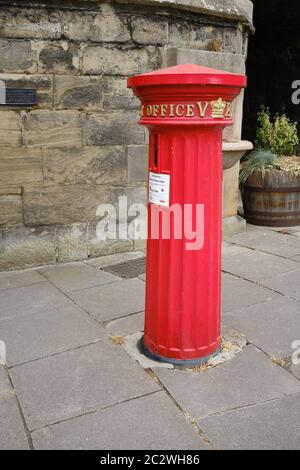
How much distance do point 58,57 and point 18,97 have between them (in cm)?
52

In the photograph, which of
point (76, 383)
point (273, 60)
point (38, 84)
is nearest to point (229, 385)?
point (76, 383)

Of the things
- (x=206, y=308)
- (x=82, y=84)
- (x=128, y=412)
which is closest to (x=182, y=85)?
(x=206, y=308)

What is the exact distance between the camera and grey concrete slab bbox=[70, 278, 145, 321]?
11.9 feet

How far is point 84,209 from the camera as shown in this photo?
4793mm

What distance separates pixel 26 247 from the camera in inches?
181

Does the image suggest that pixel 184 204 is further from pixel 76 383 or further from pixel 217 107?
pixel 76 383

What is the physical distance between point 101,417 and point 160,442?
0.33 m

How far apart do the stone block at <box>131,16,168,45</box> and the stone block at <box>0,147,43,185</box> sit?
1432 millimetres

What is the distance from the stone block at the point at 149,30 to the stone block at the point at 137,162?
1.00 meters

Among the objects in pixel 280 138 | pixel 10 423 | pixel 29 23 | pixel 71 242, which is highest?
pixel 29 23

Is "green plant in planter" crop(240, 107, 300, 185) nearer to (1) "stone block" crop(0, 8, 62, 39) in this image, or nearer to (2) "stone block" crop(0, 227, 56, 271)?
(2) "stone block" crop(0, 227, 56, 271)

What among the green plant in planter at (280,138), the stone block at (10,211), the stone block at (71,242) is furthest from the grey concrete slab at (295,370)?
the green plant in planter at (280,138)

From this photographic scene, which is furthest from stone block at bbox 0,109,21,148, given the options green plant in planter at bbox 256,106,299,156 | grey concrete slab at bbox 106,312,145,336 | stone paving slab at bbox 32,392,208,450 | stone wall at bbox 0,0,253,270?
green plant in planter at bbox 256,106,299,156
